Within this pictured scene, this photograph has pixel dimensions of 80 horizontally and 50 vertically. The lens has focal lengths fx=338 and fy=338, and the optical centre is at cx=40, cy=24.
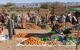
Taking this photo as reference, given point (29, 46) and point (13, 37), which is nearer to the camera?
point (29, 46)

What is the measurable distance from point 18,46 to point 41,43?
1183 millimetres

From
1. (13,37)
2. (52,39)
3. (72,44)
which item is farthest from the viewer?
(13,37)

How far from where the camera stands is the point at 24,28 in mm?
26000

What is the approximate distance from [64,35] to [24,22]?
29.0ft

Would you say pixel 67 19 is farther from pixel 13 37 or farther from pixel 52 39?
pixel 52 39

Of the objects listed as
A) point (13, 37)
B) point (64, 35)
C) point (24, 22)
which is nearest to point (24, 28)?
point (24, 22)

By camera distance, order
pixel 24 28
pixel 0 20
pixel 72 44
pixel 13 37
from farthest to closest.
Result: pixel 0 20, pixel 24 28, pixel 13 37, pixel 72 44

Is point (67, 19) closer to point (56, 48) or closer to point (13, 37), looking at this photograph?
point (13, 37)

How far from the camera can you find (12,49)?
14734 mm

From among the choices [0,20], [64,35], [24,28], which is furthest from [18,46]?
[0,20]

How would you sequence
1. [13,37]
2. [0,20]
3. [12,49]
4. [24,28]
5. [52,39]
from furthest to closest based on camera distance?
[0,20] < [24,28] < [13,37] < [52,39] < [12,49]

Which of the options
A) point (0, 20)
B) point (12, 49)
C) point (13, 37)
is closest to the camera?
point (12, 49)

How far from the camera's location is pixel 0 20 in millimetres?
28219

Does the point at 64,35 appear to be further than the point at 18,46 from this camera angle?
Yes
